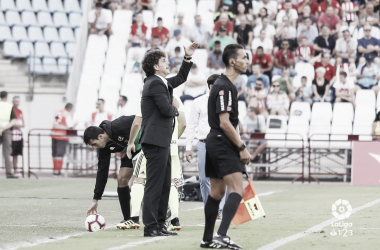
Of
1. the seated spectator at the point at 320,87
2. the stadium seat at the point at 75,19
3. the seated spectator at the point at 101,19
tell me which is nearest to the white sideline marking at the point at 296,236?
the seated spectator at the point at 320,87

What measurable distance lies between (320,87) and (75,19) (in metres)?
9.34

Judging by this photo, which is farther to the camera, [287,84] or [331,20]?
[331,20]

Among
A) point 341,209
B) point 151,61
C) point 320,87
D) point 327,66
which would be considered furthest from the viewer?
point 327,66

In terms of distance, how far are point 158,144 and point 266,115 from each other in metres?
13.3

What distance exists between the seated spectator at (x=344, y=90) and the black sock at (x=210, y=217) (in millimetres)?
14695

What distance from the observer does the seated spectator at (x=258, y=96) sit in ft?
71.4

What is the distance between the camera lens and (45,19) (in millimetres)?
26812

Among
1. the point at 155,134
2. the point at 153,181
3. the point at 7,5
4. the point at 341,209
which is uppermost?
the point at 7,5

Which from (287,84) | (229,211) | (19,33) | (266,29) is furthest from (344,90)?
(229,211)

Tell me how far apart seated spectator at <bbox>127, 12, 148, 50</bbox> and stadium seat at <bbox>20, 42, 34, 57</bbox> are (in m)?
3.29

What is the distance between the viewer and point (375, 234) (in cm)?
874

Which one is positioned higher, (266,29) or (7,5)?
(7,5)

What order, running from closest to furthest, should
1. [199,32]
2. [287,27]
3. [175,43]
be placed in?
1. [287,27]
2. [175,43]
3. [199,32]

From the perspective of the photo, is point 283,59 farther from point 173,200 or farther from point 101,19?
point 173,200
